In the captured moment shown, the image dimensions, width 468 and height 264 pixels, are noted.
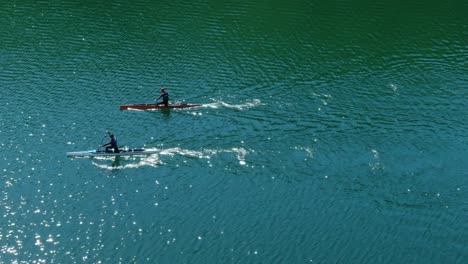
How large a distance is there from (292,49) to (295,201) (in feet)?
152

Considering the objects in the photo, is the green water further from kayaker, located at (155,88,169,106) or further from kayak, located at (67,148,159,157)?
kayaker, located at (155,88,169,106)

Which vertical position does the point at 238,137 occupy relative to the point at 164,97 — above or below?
below

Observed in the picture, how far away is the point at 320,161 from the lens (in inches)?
3095

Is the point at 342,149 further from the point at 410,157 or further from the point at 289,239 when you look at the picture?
the point at 289,239

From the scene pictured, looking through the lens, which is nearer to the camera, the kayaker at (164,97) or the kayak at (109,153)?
the kayak at (109,153)

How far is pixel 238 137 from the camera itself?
83.8 m

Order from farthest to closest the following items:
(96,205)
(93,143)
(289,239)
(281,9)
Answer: (281,9) < (93,143) < (96,205) < (289,239)

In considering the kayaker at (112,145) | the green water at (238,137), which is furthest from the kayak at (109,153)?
the green water at (238,137)

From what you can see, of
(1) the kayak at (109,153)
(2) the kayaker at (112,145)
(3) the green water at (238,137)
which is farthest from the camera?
(1) the kayak at (109,153)

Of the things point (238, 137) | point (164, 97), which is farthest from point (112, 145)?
point (238, 137)

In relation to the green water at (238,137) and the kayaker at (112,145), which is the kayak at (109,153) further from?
the green water at (238,137)

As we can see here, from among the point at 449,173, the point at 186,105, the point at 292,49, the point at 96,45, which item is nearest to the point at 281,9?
the point at 292,49

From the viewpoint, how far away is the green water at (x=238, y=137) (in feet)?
221

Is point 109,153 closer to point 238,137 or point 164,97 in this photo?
point 164,97
